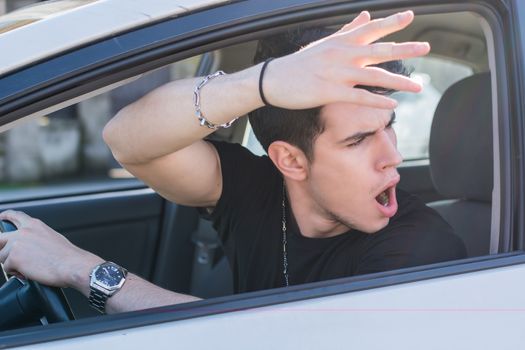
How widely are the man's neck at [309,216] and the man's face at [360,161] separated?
0.40ft

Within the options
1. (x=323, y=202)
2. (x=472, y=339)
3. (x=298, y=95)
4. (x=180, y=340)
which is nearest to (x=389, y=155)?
(x=323, y=202)

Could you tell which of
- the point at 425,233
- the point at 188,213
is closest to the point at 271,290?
the point at 425,233

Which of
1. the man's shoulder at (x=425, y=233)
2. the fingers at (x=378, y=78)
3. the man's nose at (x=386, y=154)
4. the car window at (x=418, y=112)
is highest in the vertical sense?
the fingers at (x=378, y=78)

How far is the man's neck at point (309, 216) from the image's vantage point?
206 centimetres

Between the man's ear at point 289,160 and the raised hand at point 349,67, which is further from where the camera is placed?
the man's ear at point 289,160

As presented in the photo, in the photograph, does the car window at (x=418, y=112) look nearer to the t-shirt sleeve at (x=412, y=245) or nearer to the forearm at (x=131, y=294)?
the t-shirt sleeve at (x=412, y=245)

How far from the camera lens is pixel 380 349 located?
146 cm

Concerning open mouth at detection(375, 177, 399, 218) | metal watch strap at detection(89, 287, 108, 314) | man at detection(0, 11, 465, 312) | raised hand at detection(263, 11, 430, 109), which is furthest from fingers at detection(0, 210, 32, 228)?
open mouth at detection(375, 177, 399, 218)

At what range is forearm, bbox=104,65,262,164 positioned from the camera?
1671 mm

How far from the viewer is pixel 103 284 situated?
1707 millimetres

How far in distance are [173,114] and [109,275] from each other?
1.20 ft

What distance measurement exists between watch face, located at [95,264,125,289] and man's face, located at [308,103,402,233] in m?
0.52

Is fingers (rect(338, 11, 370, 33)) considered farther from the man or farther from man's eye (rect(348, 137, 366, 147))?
man's eye (rect(348, 137, 366, 147))

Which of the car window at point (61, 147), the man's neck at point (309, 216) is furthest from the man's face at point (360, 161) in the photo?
the car window at point (61, 147)
